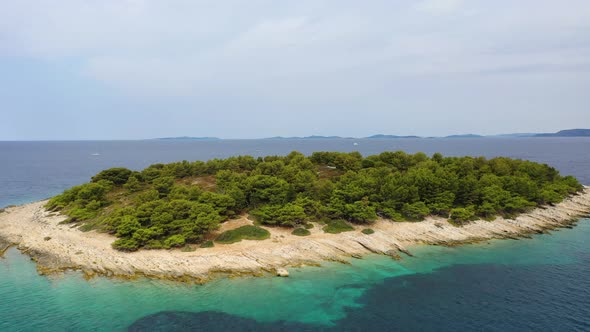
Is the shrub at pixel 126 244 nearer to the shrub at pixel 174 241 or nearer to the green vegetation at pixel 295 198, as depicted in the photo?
the green vegetation at pixel 295 198

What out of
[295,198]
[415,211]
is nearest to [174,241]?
[295,198]

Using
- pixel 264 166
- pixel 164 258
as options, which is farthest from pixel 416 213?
pixel 164 258

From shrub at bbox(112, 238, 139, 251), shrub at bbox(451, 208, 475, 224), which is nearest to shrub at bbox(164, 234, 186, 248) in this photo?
shrub at bbox(112, 238, 139, 251)

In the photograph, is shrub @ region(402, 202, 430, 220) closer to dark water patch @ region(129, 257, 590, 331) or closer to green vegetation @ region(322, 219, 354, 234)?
green vegetation @ region(322, 219, 354, 234)

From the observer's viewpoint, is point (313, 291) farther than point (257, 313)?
Yes

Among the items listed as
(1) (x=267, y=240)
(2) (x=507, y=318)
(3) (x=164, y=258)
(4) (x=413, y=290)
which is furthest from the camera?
(1) (x=267, y=240)

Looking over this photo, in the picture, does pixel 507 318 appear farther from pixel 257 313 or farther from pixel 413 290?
pixel 257 313

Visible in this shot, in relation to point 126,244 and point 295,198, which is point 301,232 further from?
point 126,244

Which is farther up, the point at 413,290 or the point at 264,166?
the point at 264,166
